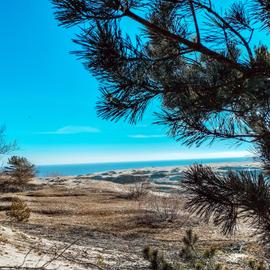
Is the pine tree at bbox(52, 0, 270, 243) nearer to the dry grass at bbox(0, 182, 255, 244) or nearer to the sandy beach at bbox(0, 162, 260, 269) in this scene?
the sandy beach at bbox(0, 162, 260, 269)

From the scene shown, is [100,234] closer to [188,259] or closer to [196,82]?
[188,259]

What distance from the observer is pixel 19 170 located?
66.3ft

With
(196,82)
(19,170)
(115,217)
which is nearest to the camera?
(196,82)

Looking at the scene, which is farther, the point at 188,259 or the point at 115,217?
the point at 115,217

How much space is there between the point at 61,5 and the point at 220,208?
1733 mm

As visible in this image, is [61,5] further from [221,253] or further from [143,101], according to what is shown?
[221,253]

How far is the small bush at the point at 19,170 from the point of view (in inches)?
790

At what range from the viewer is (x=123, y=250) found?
6.70 metres

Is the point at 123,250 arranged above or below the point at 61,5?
below

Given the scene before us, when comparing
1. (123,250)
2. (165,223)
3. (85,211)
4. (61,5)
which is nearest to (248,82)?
(61,5)

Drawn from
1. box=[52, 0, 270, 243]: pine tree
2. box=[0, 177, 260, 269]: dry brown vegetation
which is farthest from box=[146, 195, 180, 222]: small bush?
box=[52, 0, 270, 243]: pine tree

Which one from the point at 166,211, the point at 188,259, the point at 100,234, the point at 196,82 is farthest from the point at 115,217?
the point at 196,82

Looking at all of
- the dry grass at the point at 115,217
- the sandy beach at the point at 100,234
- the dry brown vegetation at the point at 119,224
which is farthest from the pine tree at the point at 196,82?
the dry grass at the point at 115,217

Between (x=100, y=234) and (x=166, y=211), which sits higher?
(x=166, y=211)
